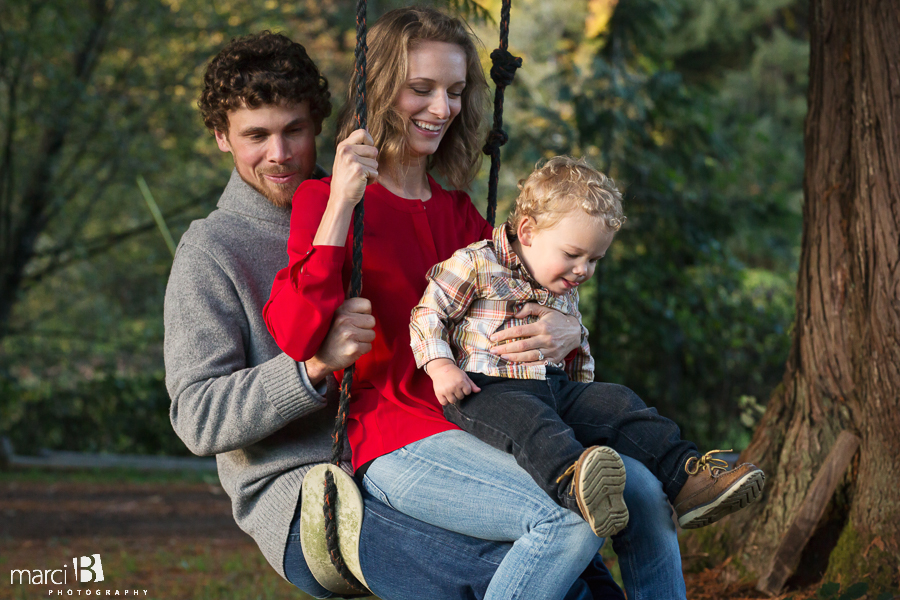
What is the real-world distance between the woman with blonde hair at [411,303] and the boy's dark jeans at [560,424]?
0.06m

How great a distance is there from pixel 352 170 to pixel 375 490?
77 centimetres

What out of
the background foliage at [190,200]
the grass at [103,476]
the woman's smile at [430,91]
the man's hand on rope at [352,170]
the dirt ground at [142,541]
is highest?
the woman's smile at [430,91]

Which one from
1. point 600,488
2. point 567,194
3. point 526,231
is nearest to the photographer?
point 600,488

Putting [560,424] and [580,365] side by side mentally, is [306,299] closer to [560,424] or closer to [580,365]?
[560,424]

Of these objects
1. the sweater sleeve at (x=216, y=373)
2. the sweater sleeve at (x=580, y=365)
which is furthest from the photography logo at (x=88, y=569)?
the sweater sleeve at (x=580, y=365)

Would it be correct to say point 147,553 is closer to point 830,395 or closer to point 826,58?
point 830,395

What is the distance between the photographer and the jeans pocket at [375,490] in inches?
78.7

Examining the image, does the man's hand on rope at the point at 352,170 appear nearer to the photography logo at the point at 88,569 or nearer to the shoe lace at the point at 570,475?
the shoe lace at the point at 570,475

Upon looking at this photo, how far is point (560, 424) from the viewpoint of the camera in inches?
72.7

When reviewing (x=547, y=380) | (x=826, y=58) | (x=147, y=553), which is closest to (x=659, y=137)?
(x=826, y=58)

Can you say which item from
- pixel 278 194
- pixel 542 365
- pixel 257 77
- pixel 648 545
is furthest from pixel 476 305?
pixel 257 77

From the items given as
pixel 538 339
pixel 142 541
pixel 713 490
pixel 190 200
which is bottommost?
pixel 142 541

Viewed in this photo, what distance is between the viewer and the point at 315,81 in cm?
249

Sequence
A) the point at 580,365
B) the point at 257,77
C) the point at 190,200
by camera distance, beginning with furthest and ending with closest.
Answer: the point at 190,200, the point at 257,77, the point at 580,365
